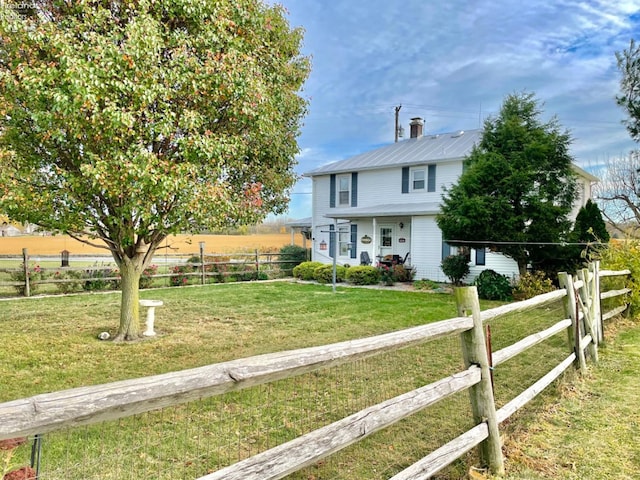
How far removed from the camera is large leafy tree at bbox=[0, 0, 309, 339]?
5574 millimetres

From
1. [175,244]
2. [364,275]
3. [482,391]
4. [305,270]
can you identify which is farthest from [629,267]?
[175,244]

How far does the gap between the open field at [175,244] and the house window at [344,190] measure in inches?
178

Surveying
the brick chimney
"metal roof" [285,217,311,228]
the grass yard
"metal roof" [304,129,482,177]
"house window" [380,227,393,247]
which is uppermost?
the brick chimney

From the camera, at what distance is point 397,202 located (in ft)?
60.4

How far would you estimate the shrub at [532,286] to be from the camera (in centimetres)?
1199

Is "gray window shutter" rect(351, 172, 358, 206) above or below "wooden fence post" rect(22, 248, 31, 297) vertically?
above

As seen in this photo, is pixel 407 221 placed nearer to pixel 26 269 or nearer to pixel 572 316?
pixel 572 316

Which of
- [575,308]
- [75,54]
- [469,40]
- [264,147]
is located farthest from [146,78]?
[469,40]

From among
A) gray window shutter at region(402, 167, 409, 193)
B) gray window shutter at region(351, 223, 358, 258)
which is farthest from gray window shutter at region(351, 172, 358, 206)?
gray window shutter at region(402, 167, 409, 193)

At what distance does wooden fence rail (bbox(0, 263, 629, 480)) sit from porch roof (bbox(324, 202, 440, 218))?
1232cm

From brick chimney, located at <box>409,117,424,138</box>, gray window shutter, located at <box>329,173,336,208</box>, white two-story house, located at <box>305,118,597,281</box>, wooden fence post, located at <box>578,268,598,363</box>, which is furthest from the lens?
brick chimney, located at <box>409,117,424,138</box>

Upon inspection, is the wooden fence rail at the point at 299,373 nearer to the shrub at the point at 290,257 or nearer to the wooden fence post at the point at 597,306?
the wooden fence post at the point at 597,306

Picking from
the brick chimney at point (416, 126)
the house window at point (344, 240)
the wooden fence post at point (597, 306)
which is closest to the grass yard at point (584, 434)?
the wooden fence post at point (597, 306)

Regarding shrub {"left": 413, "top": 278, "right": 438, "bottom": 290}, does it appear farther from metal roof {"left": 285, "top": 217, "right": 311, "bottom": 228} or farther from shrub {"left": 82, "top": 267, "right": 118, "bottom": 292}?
shrub {"left": 82, "top": 267, "right": 118, "bottom": 292}
